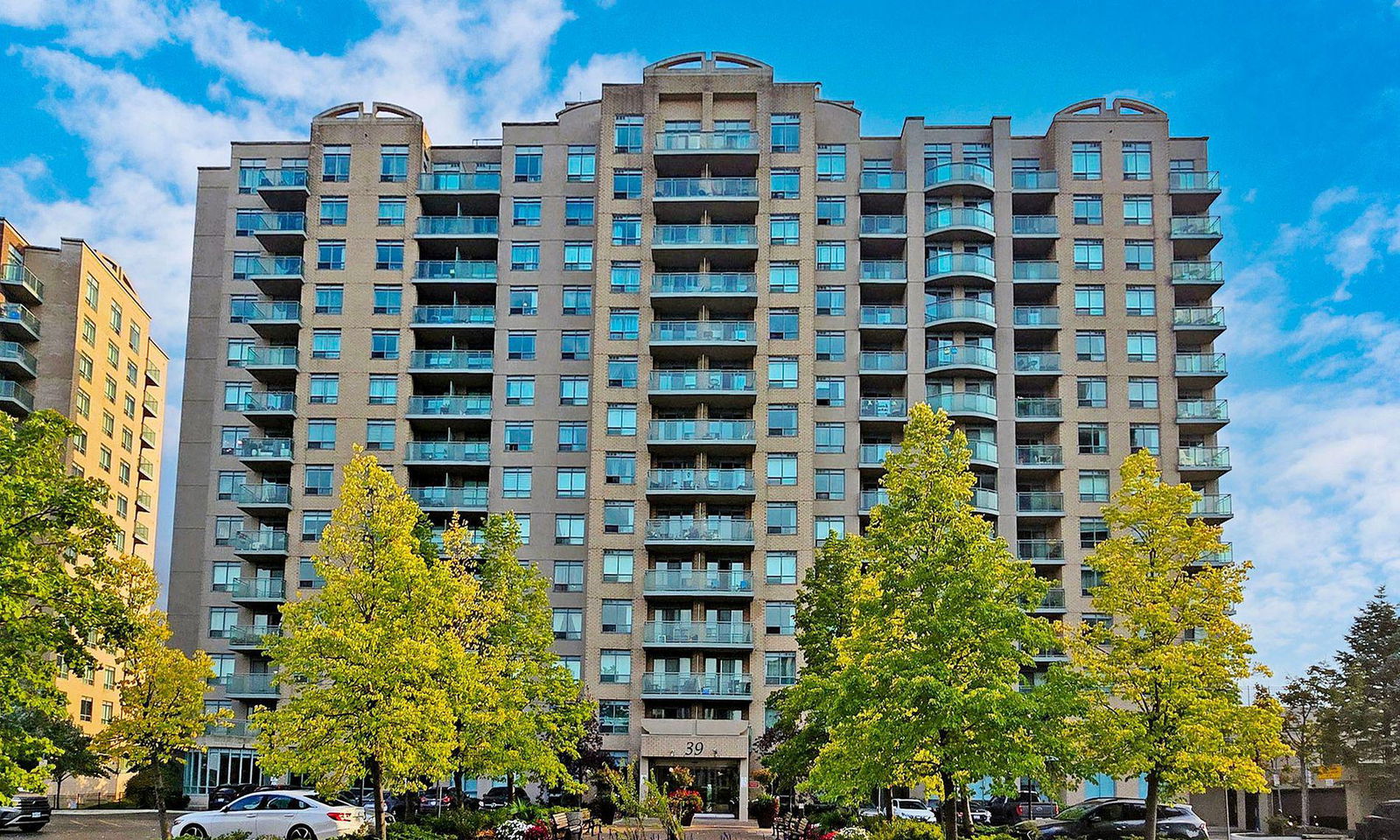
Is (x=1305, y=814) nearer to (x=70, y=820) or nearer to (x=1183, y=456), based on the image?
(x=1183, y=456)

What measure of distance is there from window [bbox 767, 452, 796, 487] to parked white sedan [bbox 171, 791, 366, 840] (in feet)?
123

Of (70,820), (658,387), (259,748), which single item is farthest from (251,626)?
(259,748)

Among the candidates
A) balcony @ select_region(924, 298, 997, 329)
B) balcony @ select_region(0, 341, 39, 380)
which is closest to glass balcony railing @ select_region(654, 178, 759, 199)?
balcony @ select_region(924, 298, 997, 329)

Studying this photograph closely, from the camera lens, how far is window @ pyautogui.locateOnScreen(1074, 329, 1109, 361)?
253 ft

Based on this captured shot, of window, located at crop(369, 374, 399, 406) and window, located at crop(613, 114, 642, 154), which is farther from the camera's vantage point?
window, located at crop(613, 114, 642, 154)

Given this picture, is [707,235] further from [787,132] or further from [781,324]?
[787,132]

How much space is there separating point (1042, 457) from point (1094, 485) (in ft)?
10.9

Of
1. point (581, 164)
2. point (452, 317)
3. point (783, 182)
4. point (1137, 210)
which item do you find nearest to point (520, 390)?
point (452, 317)

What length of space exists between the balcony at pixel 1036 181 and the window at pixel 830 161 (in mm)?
10222

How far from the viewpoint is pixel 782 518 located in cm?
7394

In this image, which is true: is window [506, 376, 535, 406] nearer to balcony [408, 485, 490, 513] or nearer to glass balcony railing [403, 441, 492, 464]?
glass balcony railing [403, 441, 492, 464]

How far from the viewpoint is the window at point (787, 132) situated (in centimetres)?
7831

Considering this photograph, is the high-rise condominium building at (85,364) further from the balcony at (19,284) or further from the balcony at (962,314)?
the balcony at (962,314)

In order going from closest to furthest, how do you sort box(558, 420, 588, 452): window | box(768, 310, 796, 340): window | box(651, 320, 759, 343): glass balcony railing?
1. box(651, 320, 759, 343): glass balcony railing
2. box(768, 310, 796, 340): window
3. box(558, 420, 588, 452): window
